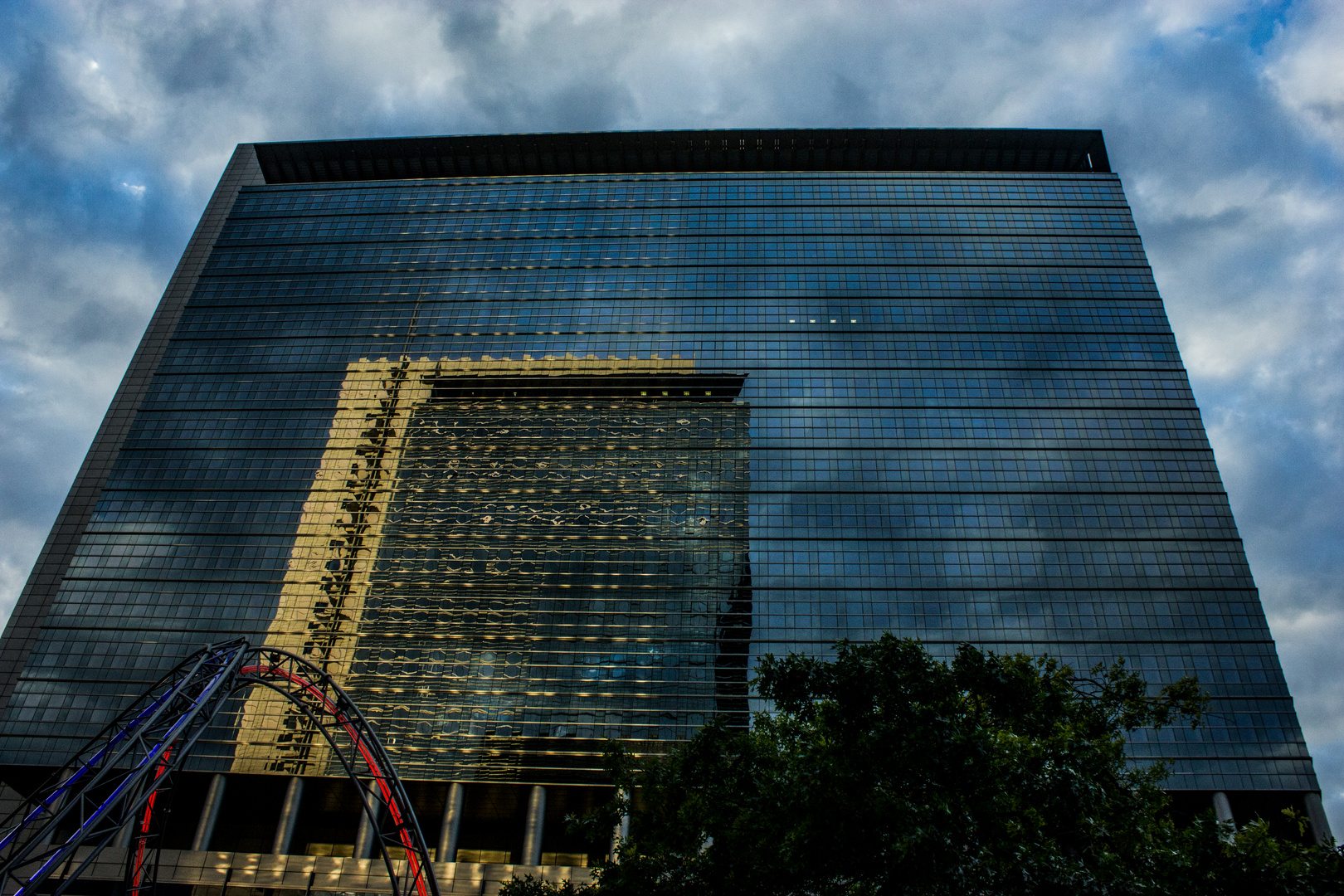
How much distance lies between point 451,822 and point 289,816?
41.0 feet

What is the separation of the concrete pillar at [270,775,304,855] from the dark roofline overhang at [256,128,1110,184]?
235 ft

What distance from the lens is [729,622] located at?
67062mm

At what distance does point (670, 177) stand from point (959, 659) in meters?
79.1

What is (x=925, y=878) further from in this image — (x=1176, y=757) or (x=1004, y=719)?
(x=1176, y=757)

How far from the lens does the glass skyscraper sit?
65.1 meters

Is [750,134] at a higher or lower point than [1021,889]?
higher

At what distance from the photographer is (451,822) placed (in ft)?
201

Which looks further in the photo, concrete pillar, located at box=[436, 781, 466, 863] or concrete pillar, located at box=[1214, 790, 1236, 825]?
concrete pillar, located at box=[436, 781, 466, 863]

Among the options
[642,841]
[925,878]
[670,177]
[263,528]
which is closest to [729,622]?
[642,841]

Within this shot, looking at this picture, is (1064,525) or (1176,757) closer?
(1176,757)

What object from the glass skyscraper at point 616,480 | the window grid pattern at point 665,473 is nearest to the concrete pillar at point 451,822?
the glass skyscraper at point 616,480

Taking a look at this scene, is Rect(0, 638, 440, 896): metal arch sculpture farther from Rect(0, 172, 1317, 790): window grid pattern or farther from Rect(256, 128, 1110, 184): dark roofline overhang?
Rect(256, 128, 1110, 184): dark roofline overhang

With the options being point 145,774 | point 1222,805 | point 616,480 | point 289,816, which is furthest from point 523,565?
point 1222,805

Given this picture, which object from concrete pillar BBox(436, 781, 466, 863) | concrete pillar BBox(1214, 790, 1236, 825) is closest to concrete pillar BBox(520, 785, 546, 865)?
concrete pillar BBox(436, 781, 466, 863)
